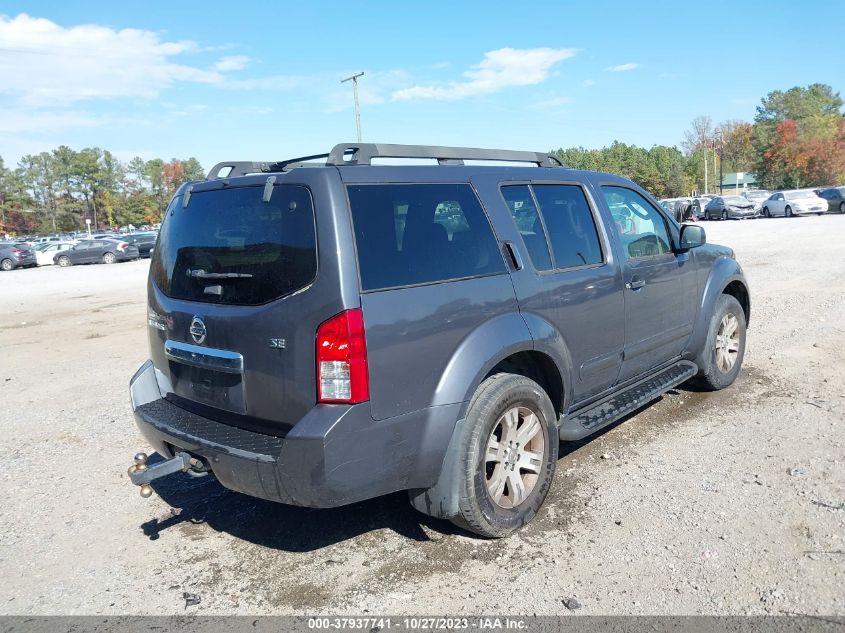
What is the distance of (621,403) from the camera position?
441 centimetres

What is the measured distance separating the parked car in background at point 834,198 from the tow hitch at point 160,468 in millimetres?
41063

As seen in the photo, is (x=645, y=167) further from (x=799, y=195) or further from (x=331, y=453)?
(x=331, y=453)

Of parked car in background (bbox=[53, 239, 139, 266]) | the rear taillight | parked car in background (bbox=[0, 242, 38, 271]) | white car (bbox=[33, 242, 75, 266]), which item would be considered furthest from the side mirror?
white car (bbox=[33, 242, 75, 266])

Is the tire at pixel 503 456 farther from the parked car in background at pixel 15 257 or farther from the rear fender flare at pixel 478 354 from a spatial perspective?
the parked car in background at pixel 15 257

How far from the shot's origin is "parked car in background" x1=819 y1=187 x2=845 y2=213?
118 ft

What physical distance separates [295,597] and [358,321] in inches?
53.4

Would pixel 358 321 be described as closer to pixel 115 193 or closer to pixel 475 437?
pixel 475 437

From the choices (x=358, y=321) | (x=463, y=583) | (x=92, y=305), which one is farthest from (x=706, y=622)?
(x=92, y=305)

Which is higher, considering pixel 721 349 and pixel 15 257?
pixel 15 257

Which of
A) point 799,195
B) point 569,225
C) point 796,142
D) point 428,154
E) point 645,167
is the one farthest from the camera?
point 645,167

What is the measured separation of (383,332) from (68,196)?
12844 centimetres

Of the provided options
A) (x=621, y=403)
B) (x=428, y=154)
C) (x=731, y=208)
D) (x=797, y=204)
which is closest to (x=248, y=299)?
(x=428, y=154)

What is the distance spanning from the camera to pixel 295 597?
3057 millimetres

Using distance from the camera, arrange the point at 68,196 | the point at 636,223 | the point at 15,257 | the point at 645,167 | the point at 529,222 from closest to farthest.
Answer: the point at 529,222 < the point at 636,223 < the point at 15,257 < the point at 645,167 < the point at 68,196
